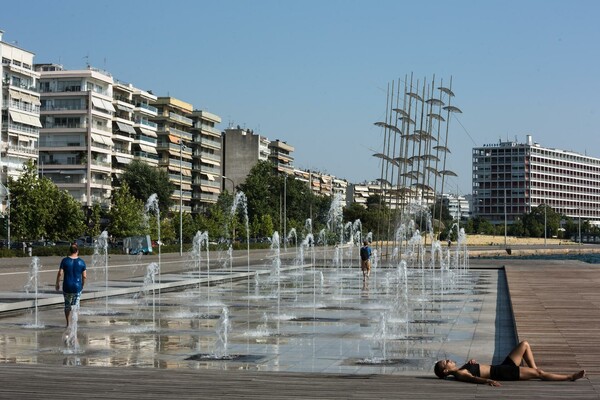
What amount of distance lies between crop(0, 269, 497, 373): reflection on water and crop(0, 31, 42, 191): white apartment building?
60.5m

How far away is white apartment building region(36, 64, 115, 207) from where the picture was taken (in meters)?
89.8

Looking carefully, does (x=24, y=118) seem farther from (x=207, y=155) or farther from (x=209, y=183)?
(x=207, y=155)

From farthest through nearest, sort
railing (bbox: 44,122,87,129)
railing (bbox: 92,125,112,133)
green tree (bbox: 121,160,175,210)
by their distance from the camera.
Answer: green tree (bbox: 121,160,175,210), railing (bbox: 92,125,112,133), railing (bbox: 44,122,87,129)

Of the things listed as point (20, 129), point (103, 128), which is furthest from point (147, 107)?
point (20, 129)

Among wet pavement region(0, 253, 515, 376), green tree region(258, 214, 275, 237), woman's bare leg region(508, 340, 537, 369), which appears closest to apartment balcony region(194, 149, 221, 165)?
green tree region(258, 214, 275, 237)

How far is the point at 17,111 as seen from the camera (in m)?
81.6

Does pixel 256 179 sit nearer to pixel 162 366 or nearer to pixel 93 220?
pixel 93 220

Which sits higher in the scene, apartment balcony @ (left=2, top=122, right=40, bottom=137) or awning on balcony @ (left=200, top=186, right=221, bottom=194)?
apartment balcony @ (left=2, top=122, right=40, bottom=137)

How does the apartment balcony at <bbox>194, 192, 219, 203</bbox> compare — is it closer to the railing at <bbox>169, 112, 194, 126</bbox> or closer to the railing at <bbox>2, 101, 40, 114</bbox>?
the railing at <bbox>169, 112, 194, 126</bbox>

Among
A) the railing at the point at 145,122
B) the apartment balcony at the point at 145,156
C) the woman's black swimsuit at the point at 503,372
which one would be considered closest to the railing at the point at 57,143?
the apartment balcony at the point at 145,156

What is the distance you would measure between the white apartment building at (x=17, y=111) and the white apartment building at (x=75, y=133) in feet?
15.3

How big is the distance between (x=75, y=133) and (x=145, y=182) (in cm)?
881

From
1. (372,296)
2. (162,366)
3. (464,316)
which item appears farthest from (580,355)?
(372,296)

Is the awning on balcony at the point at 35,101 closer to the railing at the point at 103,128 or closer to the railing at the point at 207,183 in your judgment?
the railing at the point at 103,128
